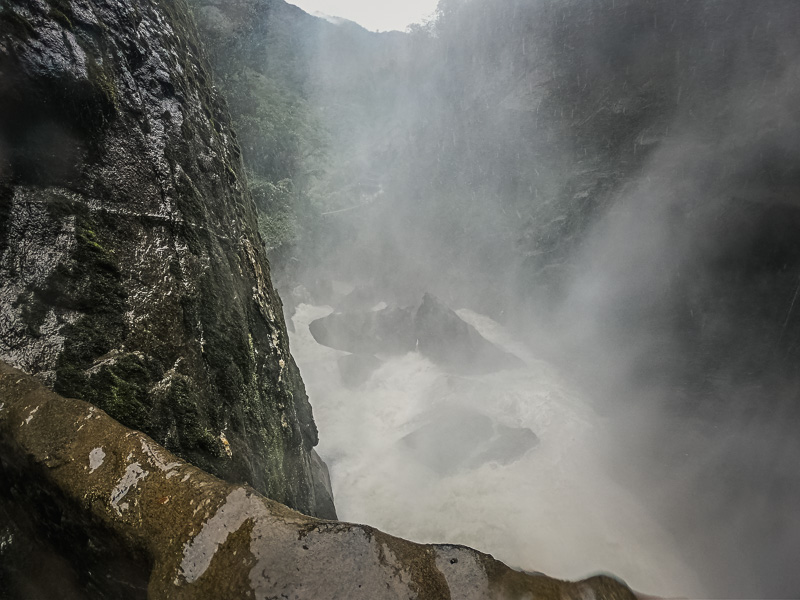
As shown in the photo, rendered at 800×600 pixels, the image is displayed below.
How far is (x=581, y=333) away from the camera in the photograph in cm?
1291

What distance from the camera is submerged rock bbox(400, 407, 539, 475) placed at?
909 centimetres

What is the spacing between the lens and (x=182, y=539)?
1.29 metres

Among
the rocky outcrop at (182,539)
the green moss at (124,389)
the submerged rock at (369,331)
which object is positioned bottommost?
the rocky outcrop at (182,539)

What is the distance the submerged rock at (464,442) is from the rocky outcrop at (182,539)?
815 centimetres

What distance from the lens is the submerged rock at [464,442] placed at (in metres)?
9.09

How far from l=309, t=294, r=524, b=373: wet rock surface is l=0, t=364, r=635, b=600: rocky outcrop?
439 inches

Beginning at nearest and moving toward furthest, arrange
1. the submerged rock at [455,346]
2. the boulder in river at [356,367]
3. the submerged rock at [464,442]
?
the submerged rock at [464,442]
the boulder in river at [356,367]
the submerged rock at [455,346]

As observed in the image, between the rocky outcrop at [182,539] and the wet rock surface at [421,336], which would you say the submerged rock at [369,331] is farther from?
the rocky outcrop at [182,539]

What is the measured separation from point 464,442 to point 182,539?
29.3 feet

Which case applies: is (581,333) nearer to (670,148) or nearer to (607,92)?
(670,148)

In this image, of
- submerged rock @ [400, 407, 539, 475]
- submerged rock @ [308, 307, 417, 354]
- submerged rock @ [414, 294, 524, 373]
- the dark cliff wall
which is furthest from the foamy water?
the dark cliff wall

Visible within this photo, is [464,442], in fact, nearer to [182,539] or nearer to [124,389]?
[124,389]

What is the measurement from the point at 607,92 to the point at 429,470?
14223 millimetres

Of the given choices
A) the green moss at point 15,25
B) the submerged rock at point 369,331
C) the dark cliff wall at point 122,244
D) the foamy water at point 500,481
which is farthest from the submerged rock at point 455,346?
the green moss at point 15,25
